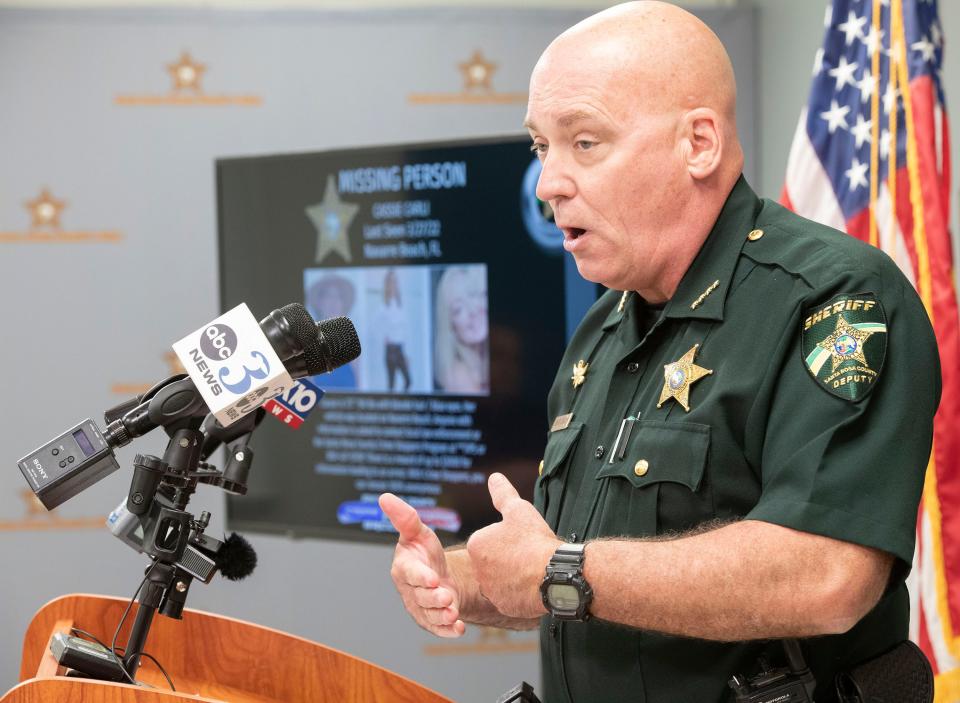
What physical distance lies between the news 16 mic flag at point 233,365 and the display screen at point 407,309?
1501mm

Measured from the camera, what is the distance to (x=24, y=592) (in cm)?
395

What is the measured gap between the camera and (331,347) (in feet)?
4.19

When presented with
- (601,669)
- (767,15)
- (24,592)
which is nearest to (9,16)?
Answer: (24,592)

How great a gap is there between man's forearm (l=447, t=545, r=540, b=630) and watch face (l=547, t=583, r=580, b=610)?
0.29 metres

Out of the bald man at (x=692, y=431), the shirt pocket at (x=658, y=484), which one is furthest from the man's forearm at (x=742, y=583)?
the shirt pocket at (x=658, y=484)

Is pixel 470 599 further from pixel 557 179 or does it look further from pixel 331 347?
pixel 557 179

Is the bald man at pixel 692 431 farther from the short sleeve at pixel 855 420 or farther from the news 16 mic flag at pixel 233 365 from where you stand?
the news 16 mic flag at pixel 233 365

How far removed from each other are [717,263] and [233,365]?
61 centimetres

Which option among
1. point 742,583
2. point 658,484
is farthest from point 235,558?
point 742,583

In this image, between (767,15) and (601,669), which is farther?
(767,15)

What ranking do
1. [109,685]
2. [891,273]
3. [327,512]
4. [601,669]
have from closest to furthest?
[109,685], [891,273], [601,669], [327,512]

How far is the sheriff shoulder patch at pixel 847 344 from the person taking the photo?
1.08 meters

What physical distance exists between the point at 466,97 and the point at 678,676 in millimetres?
3011

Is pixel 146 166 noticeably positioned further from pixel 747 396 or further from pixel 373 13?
pixel 747 396
